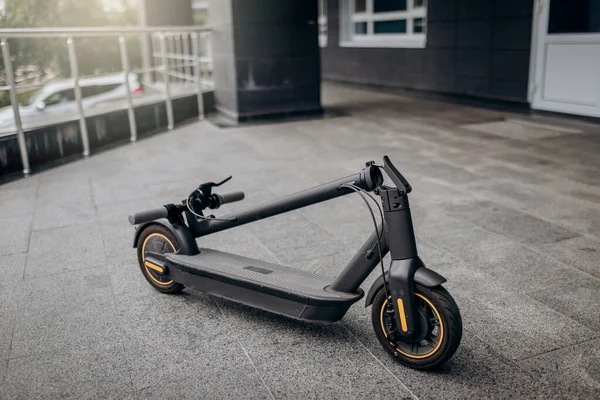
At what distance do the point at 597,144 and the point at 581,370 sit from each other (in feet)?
15.7

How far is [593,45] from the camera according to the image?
7.41 m

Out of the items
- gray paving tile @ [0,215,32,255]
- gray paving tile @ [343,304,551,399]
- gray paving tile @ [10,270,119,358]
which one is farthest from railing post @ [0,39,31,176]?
gray paving tile @ [343,304,551,399]

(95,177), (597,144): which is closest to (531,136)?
(597,144)

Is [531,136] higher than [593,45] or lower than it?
lower

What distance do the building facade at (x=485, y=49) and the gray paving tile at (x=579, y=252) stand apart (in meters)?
4.57

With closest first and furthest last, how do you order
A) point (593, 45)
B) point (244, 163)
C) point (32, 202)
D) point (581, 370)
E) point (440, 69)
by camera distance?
point (581, 370)
point (32, 202)
point (244, 163)
point (593, 45)
point (440, 69)

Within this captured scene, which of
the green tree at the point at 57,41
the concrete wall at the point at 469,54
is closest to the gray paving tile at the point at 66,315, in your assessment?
the green tree at the point at 57,41

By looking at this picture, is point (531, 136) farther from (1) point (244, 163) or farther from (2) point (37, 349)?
(2) point (37, 349)

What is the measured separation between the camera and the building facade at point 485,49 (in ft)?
25.2

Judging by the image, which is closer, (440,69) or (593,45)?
(593,45)

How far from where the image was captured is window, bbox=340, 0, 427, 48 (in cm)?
1131

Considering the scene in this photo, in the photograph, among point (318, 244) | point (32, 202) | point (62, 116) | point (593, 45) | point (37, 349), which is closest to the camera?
point (37, 349)

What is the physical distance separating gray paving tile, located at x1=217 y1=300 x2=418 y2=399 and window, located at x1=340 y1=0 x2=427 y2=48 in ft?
30.1

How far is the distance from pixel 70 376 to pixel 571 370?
6.56 ft
